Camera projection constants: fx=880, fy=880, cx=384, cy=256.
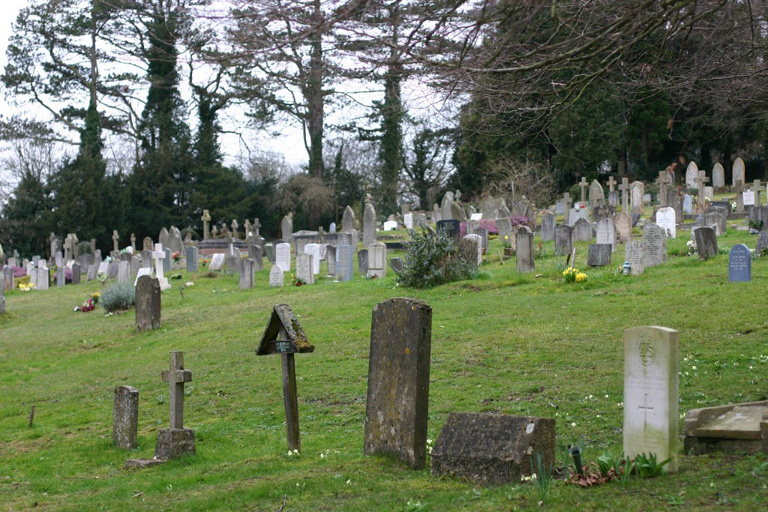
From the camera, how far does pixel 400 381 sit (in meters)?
7.58

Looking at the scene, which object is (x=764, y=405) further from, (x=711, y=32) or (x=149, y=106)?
(x=149, y=106)

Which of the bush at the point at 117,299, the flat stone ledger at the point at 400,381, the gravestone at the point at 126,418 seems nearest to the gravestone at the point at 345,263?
the bush at the point at 117,299

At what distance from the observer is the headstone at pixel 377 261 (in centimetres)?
2412

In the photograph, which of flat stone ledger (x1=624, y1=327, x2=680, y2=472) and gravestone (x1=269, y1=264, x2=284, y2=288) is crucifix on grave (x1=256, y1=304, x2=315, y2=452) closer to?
flat stone ledger (x1=624, y1=327, x2=680, y2=472)

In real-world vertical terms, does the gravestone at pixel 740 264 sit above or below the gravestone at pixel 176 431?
above

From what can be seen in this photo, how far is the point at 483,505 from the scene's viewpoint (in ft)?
19.3

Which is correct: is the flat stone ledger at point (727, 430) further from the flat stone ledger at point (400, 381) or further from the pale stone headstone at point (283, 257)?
the pale stone headstone at point (283, 257)

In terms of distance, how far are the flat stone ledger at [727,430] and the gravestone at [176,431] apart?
5105 millimetres

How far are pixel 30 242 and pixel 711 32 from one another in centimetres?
4705

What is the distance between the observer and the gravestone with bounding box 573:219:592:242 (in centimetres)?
2681

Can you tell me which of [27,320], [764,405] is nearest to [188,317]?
[27,320]

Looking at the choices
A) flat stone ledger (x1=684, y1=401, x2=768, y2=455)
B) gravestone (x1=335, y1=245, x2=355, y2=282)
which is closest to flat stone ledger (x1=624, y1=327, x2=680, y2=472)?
flat stone ledger (x1=684, y1=401, x2=768, y2=455)

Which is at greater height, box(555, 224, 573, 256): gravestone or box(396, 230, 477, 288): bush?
box(555, 224, 573, 256): gravestone

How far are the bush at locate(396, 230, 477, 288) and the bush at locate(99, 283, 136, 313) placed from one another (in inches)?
336
